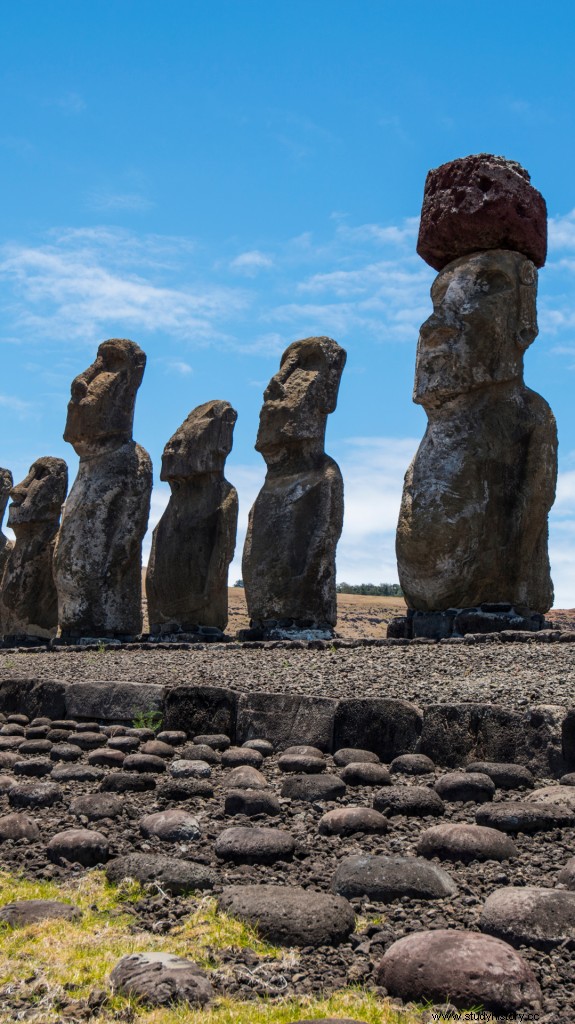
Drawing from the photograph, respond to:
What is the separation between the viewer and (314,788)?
17.5 ft

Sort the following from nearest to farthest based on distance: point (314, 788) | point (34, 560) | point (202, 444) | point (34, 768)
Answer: point (314, 788), point (34, 768), point (202, 444), point (34, 560)

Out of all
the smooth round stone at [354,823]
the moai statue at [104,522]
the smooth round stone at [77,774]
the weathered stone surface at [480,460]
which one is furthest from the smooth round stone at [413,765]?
the moai statue at [104,522]

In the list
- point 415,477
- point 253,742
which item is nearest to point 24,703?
point 253,742

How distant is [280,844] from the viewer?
439 cm

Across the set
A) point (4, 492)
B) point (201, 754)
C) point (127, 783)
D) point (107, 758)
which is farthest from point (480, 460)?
point (4, 492)

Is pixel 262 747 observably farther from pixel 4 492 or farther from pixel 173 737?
pixel 4 492

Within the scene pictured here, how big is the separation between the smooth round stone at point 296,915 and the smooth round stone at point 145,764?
101 inches

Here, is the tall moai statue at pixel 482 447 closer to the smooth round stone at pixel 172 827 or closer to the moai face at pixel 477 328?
the moai face at pixel 477 328

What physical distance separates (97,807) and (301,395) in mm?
7150

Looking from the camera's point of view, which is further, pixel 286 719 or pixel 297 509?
pixel 297 509

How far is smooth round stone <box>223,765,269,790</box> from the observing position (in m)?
5.61

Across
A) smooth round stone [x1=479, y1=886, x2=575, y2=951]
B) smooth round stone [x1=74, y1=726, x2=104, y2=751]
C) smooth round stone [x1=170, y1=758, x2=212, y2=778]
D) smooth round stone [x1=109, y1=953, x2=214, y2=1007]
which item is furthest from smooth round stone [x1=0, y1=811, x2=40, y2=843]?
smooth round stone [x1=479, y1=886, x2=575, y2=951]

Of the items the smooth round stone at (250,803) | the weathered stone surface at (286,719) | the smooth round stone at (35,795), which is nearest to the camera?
the smooth round stone at (250,803)

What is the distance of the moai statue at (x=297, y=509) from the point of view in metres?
11.3
